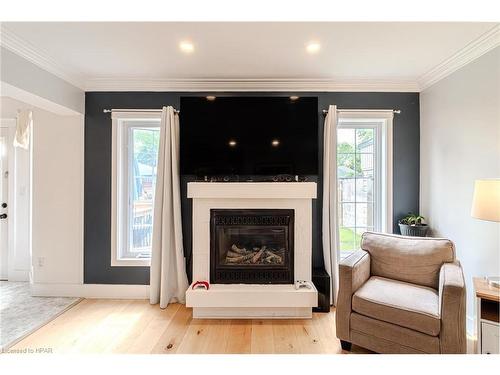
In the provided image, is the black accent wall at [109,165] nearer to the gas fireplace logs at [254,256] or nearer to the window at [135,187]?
the window at [135,187]

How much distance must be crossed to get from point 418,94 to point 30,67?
3.89m

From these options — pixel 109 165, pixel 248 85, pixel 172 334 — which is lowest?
pixel 172 334

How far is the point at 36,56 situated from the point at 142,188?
5.05 ft

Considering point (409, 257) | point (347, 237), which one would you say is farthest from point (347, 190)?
point (409, 257)

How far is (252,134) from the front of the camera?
2783 mm

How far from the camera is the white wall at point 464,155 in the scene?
81.0 inches

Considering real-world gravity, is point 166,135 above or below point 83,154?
above

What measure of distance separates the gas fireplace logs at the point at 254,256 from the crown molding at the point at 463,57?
234 cm

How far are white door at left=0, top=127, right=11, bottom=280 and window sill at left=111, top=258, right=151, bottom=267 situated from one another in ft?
5.89

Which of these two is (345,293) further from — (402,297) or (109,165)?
(109,165)

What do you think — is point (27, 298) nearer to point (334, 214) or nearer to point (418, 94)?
point (334, 214)

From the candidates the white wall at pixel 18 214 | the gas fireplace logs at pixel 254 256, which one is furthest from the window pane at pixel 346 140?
the white wall at pixel 18 214
